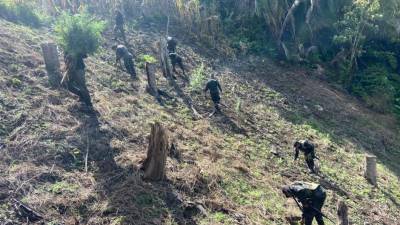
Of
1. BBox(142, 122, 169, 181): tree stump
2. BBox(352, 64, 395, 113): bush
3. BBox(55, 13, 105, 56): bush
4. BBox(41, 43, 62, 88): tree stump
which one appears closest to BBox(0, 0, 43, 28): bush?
BBox(41, 43, 62, 88): tree stump

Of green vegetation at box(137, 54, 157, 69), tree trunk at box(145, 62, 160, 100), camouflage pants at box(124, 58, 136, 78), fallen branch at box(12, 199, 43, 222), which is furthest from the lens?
green vegetation at box(137, 54, 157, 69)

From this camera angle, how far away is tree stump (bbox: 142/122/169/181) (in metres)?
6.33

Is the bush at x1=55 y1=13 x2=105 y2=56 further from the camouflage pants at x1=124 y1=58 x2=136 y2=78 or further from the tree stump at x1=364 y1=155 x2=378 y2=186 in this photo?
the tree stump at x1=364 y1=155 x2=378 y2=186

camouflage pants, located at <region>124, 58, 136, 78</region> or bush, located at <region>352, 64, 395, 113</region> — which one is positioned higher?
camouflage pants, located at <region>124, 58, 136, 78</region>

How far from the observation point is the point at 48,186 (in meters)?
5.86

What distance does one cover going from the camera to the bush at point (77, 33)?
7.96 metres

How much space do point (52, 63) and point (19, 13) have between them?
17.0 feet

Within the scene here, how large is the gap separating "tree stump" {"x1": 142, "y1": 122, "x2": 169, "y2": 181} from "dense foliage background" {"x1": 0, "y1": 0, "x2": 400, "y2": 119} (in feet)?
30.9

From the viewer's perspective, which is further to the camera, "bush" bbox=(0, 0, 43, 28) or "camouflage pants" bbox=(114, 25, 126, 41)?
"camouflage pants" bbox=(114, 25, 126, 41)

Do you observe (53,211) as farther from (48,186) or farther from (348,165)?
(348,165)

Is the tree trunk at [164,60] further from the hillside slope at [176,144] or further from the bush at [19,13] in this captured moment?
the bush at [19,13]

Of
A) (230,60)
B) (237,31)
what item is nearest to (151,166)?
(230,60)

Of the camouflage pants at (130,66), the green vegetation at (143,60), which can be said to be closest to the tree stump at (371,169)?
the camouflage pants at (130,66)

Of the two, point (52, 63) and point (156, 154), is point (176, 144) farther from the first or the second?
point (52, 63)
